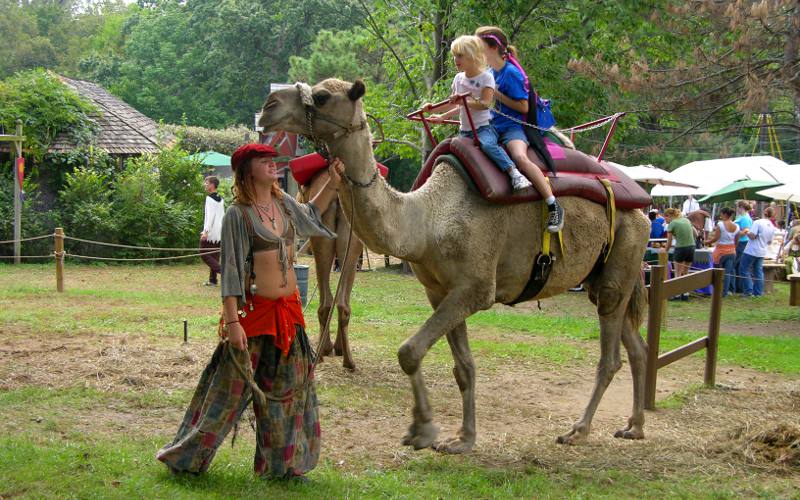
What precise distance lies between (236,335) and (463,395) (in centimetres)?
202

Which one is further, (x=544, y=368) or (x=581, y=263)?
(x=544, y=368)

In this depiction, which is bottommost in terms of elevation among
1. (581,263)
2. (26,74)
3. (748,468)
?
(748,468)

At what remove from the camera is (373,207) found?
17.4 ft

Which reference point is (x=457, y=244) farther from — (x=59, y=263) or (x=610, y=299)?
(x=59, y=263)

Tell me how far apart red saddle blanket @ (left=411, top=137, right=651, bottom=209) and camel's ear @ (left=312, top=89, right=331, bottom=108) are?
4.23 ft

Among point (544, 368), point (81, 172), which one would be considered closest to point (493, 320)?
point (544, 368)

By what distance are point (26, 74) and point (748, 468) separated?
2273 cm

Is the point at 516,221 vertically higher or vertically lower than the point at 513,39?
lower

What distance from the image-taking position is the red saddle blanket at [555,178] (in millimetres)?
5793

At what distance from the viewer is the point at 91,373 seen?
785cm

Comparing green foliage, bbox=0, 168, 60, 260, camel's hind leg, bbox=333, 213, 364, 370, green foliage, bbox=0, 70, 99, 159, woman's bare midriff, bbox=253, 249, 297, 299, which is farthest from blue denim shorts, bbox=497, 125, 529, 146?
green foliage, bbox=0, 70, 99, 159

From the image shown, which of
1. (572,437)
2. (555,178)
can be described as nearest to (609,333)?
(572,437)

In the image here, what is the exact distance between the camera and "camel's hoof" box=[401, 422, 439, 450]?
5641mm

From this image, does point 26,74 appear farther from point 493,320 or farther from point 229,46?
point 229,46
